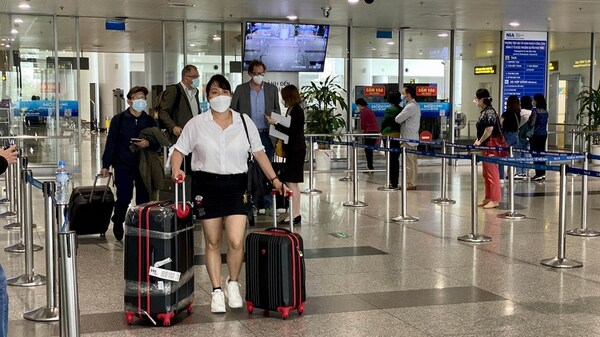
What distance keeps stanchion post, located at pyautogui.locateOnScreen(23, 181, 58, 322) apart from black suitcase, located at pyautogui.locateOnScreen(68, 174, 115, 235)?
286 centimetres

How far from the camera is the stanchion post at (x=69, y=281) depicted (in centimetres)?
395

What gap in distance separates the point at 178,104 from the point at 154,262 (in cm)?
408

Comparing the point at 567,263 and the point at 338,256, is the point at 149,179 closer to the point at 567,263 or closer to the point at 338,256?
the point at 338,256

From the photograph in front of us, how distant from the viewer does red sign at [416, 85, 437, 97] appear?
20484 mm

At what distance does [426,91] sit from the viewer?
20547mm

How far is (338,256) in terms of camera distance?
8.13 m

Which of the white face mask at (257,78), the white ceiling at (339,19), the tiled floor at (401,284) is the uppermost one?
the white ceiling at (339,19)

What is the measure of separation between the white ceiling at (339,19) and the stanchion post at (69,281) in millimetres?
11380

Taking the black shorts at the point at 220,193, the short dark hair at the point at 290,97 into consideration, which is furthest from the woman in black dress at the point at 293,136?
the black shorts at the point at 220,193

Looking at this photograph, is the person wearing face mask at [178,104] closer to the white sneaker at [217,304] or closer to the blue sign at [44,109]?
the white sneaker at [217,304]

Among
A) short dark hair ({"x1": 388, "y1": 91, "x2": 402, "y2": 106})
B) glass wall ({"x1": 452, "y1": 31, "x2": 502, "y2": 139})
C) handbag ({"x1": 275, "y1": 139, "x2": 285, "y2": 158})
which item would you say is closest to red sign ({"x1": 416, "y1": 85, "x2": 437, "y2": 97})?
glass wall ({"x1": 452, "y1": 31, "x2": 502, "y2": 139})

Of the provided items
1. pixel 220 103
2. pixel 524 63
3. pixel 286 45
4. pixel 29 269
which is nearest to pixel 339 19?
pixel 286 45

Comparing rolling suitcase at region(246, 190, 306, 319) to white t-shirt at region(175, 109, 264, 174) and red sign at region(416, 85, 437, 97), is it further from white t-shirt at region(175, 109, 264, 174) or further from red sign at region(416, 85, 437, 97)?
red sign at region(416, 85, 437, 97)

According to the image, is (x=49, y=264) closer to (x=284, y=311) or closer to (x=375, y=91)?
(x=284, y=311)
